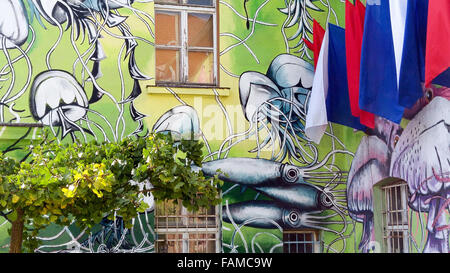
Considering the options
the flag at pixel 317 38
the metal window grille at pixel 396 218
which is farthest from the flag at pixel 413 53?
the flag at pixel 317 38

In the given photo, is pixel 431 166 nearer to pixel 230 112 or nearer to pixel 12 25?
pixel 230 112

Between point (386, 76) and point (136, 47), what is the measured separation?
3.32 meters

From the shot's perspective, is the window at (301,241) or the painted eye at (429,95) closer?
the painted eye at (429,95)

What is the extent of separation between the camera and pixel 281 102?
376 inches

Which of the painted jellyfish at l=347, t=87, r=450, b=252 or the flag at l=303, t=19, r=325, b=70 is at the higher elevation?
the flag at l=303, t=19, r=325, b=70

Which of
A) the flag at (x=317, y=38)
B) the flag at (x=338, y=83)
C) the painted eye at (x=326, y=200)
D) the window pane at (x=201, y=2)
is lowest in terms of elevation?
the painted eye at (x=326, y=200)

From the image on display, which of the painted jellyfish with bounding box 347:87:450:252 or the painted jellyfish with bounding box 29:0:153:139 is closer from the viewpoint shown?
the painted jellyfish with bounding box 347:87:450:252

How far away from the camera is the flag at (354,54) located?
321 inches

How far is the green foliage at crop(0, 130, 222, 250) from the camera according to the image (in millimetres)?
5875

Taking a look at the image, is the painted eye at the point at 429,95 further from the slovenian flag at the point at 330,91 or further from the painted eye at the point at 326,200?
the painted eye at the point at 326,200

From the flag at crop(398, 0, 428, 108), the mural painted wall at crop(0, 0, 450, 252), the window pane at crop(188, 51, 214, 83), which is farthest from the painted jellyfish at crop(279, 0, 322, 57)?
the flag at crop(398, 0, 428, 108)

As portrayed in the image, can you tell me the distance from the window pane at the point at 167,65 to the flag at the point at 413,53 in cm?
334

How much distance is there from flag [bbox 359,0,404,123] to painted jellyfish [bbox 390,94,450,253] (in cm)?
55

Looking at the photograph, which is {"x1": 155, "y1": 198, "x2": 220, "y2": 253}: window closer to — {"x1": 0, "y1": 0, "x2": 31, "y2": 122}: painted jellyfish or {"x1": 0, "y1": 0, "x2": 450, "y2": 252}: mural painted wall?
{"x1": 0, "y1": 0, "x2": 450, "y2": 252}: mural painted wall
